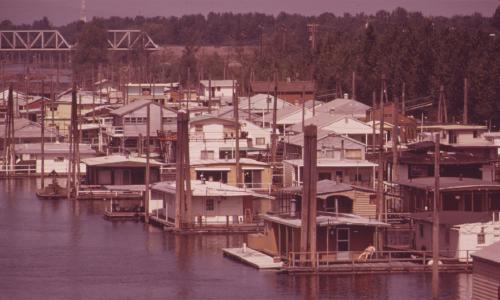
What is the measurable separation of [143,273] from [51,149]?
22687mm

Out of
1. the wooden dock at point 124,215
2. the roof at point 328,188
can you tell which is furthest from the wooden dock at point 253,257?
the wooden dock at point 124,215

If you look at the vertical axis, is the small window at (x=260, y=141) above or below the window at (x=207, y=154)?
above

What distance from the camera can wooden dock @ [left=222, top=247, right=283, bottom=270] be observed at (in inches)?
1128

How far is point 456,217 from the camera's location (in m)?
29.6


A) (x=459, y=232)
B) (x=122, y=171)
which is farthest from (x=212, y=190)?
(x=122, y=171)

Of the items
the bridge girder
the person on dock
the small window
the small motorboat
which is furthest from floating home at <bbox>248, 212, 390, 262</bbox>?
the bridge girder

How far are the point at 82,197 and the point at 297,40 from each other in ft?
338

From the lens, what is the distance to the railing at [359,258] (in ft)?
92.4

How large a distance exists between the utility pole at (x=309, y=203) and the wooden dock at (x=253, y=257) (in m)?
0.70

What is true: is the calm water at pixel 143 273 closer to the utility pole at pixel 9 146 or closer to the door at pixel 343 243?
the door at pixel 343 243

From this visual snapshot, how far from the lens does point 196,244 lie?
32.8 meters

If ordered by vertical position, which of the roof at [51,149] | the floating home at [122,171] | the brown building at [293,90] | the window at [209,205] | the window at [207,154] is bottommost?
the window at [209,205]

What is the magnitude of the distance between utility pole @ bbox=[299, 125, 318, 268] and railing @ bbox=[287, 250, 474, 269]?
0.07 m

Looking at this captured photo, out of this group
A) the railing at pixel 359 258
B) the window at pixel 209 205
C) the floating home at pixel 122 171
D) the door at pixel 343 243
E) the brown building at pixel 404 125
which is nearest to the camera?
the railing at pixel 359 258
